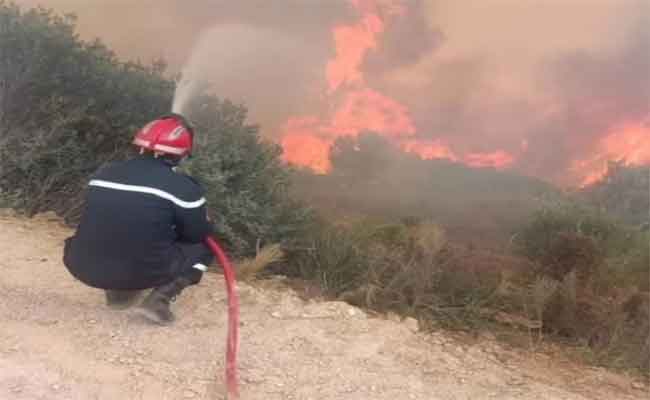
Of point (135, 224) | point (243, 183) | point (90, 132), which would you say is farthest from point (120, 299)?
point (90, 132)

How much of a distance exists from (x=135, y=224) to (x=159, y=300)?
0.67 meters

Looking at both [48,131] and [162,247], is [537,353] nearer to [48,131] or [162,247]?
[162,247]

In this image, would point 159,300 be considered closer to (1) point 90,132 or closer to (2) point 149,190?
(2) point 149,190

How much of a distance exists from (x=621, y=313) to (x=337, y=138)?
679cm

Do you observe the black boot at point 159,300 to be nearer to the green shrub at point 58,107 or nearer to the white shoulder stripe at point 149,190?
the white shoulder stripe at point 149,190

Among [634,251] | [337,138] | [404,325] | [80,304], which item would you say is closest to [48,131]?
[80,304]

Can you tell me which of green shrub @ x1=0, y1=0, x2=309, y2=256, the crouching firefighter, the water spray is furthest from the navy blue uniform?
green shrub @ x1=0, y1=0, x2=309, y2=256

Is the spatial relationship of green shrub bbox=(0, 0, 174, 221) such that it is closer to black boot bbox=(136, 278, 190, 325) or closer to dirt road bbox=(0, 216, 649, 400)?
dirt road bbox=(0, 216, 649, 400)

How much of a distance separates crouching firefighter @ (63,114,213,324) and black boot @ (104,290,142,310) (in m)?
0.44

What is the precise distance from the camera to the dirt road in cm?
332

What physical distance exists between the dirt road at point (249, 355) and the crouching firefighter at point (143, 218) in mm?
417

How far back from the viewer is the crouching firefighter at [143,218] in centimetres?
352

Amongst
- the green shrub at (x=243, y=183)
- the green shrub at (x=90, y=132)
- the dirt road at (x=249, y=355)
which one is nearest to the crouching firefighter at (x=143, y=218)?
the dirt road at (x=249, y=355)

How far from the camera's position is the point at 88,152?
Result: 7090 millimetres
